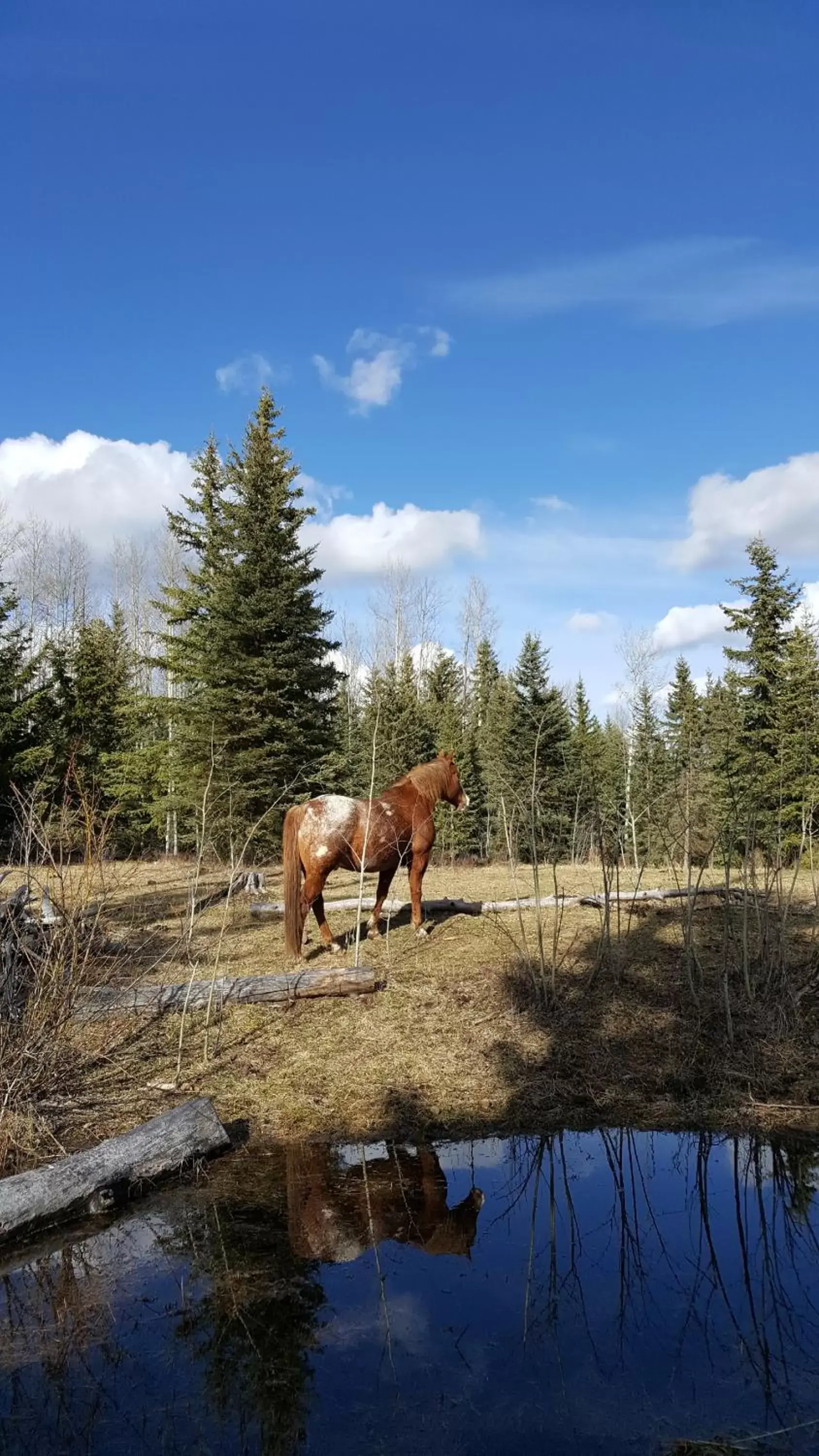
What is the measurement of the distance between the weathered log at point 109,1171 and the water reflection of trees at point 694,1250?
80.1 inches

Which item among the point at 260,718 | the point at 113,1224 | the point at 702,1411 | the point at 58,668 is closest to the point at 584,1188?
the point at 702,1411

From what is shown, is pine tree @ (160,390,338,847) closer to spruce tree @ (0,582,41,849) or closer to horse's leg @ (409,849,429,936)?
spruce tree @ (0,582,41,849)

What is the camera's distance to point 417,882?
418 inches

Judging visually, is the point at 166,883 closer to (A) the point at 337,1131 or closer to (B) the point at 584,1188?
(A) the point at 337,1131

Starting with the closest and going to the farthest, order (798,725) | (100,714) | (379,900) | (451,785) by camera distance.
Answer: (379,900) < (451,785) < (798,725) < (100,714)

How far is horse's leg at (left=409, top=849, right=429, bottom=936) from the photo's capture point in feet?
34.7

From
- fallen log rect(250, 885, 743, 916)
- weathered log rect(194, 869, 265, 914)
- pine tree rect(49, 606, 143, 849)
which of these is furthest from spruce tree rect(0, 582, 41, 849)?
fallen log rect(250, 885, 743, 916)

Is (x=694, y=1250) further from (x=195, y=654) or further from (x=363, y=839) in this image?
(x=195, y=654)

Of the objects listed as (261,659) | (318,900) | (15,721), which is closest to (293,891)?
(318,900)

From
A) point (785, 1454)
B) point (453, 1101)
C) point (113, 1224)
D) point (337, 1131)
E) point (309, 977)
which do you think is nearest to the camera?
point (785, 1454)

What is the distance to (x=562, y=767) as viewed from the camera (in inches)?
1160

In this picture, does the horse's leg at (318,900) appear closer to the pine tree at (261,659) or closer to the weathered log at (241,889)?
the weathered log at (241,889)

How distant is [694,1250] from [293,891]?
5703 millimetres

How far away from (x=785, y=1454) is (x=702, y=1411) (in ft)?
1.09
